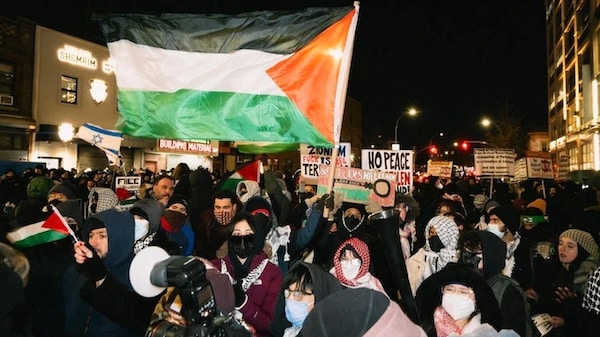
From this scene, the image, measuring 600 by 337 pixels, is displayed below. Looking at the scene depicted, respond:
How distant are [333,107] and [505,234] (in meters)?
2.53

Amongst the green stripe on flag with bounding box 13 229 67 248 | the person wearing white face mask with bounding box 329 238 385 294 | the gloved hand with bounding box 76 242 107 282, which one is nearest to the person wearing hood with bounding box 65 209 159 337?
the gloved hand with bounding box 76 242 107 282

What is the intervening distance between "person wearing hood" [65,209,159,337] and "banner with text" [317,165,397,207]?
12.5 feet

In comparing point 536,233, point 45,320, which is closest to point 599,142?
point 536,233

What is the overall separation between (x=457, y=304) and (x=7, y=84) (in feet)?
84.6

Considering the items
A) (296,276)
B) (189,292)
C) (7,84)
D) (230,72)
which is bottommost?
(296,276)

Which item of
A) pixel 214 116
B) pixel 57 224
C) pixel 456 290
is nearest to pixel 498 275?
pixel 456 290

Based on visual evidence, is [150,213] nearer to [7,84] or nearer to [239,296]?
[239,296]

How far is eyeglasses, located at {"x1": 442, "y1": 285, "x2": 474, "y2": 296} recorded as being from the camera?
2.94 metres

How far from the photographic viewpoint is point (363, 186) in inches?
286

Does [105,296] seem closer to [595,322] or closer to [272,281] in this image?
[272,281]

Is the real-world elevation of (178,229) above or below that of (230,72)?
below

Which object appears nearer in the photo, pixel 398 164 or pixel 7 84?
pixel 398 164

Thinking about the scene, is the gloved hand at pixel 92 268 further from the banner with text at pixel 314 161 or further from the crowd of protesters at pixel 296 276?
the banner with text at pixel 314 161

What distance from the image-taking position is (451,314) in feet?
9.55
